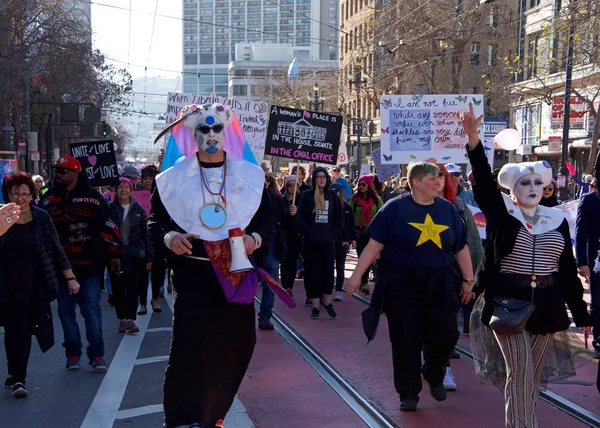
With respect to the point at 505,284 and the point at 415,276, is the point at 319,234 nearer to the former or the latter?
the point at 415,276

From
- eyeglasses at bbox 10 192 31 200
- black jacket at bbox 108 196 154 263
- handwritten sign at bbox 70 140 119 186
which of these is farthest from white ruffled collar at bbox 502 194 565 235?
handwritten sign at bbox 70 140 119 186

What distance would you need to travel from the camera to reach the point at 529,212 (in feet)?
17.8

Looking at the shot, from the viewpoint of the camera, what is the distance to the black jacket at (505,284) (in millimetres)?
5312

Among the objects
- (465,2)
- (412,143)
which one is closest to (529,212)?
(412,143)

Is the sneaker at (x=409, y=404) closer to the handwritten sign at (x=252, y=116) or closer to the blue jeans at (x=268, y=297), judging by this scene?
the blue jeans at (x=268, y=297)

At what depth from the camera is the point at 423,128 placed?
13.1 meters

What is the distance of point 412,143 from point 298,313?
141 inches

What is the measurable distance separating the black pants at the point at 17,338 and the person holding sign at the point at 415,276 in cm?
267

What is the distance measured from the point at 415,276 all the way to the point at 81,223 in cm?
334

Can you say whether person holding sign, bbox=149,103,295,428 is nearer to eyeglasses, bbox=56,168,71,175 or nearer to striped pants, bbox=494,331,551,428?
striped pants, bbox=494,331,551,428

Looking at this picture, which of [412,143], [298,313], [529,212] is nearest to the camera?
[529,212]

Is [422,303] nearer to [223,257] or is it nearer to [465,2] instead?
[223,257]

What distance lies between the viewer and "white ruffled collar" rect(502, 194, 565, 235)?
5352 millimetres

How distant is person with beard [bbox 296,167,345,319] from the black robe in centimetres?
573
